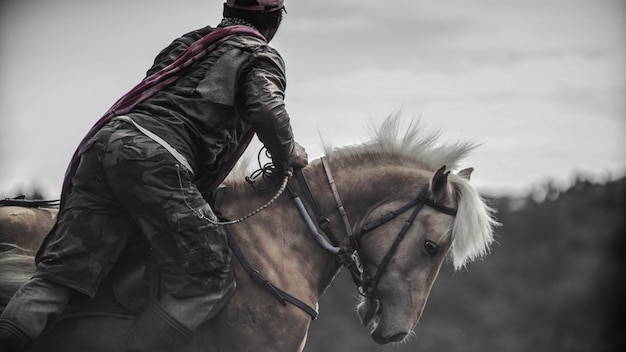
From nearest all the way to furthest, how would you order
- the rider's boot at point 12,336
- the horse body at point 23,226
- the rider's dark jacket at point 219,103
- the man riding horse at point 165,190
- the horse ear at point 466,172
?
the rider's boot at point 12,336, the man riding horse at point 165,190, the rider's dark jacket at point 219,103, the horse body at point 23,226, the horse ear at point 466,172

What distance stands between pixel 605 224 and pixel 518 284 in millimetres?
2539

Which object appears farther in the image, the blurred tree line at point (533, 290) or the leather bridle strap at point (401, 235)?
the blurred tree line at point (533, 290)

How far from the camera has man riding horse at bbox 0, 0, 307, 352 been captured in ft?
16.0

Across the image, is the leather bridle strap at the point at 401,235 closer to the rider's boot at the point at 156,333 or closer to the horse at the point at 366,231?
the horse at the point at 366,231

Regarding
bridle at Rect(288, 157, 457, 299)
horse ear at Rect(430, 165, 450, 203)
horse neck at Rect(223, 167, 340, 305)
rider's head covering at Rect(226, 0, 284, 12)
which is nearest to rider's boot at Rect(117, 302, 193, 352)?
horse neck at Rect(223, 167, 340, 305)

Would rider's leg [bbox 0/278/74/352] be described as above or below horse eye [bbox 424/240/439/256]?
above

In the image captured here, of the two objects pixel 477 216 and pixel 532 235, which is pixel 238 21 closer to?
pixel 477 216

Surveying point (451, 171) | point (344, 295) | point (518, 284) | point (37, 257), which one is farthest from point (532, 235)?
point (37, 257)

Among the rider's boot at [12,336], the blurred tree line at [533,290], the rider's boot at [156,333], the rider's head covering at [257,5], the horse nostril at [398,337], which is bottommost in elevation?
the blurred tree line at [533,290]

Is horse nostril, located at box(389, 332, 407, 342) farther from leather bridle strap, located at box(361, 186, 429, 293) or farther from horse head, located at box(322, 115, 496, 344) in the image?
leather bridle strap, located at box(361, 186, 429, 293)

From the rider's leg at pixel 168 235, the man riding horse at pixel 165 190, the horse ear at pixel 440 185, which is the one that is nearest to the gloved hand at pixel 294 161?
the man riding horse at pixel 165 190

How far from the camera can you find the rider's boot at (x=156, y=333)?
490 cm

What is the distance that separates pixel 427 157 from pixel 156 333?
1995 millimetres

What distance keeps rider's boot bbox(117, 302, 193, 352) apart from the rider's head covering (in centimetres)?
175
